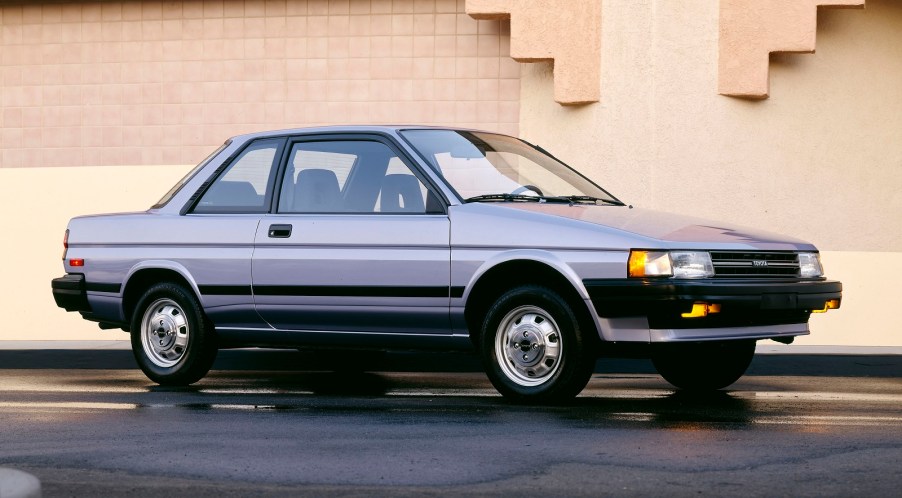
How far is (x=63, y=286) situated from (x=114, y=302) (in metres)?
0.51

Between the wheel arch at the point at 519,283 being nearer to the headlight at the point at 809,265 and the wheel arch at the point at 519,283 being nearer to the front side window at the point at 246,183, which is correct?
the headlight at the point at 809,265

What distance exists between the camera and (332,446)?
691cm

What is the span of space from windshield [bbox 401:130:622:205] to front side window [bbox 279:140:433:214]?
7.9 inches

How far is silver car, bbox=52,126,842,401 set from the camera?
26.8 ft

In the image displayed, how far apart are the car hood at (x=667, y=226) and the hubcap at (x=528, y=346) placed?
2.00 feet

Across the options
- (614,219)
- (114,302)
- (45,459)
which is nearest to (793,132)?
(614,219)

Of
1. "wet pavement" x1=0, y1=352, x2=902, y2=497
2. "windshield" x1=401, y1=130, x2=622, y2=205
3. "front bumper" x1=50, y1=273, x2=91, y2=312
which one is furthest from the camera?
"front bumper" x1=50, y1=273, x2=91, y2=312

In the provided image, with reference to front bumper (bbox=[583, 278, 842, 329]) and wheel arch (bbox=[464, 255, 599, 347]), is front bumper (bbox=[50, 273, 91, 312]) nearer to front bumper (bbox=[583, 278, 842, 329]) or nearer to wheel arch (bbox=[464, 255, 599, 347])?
wheel arch (bbox=[464, 255, 599, 347])

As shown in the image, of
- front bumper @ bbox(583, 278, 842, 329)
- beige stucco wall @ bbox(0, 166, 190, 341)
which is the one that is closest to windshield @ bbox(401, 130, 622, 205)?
front bumper @ bbox(583, 278, 842, 329)

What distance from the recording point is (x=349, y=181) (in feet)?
30.4

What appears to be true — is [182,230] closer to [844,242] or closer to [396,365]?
[396,365]

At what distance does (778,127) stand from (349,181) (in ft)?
19.2

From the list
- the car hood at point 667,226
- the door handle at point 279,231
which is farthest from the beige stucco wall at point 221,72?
the car hood at point 667,226

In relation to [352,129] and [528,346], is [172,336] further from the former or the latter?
[528,346]
